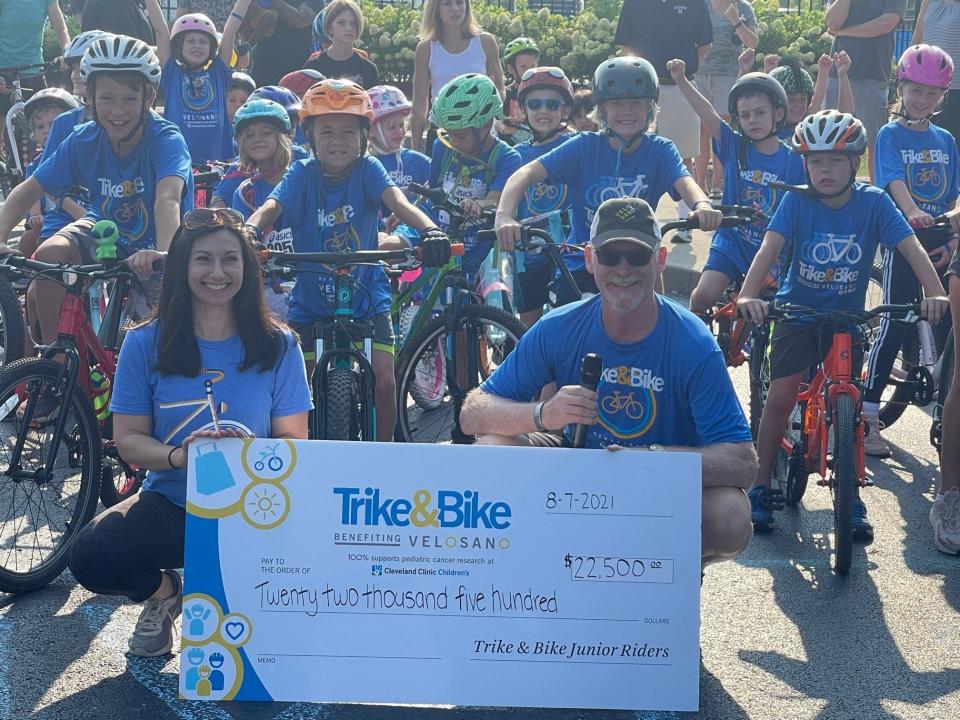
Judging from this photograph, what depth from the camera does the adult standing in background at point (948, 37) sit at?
36.5 feet

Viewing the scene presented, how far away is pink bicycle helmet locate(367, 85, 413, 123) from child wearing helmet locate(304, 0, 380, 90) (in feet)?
6.52

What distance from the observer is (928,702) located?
193 inches

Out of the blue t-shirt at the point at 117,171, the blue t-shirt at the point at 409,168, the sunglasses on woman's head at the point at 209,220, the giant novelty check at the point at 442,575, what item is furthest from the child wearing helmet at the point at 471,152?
the giant novelty check at the point at 442,575

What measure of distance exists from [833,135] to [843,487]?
1733 millimetres

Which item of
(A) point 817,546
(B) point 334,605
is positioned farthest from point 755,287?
(B) point 334,605

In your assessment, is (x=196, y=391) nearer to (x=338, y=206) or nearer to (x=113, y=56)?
(x=338, y=206)

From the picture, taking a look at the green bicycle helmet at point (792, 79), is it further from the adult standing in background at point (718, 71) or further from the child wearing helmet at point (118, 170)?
the adult standing in background at point (718, 71)

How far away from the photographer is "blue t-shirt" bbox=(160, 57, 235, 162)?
1053 cm

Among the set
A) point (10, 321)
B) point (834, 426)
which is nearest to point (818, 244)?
point (834, 426)

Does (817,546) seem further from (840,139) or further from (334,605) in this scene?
(334,605)

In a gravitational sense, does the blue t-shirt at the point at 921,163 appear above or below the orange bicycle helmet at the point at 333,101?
below

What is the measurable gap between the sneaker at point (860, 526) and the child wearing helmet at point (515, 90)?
233 inches

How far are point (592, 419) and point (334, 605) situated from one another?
40.1 inches

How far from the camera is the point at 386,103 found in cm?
945
